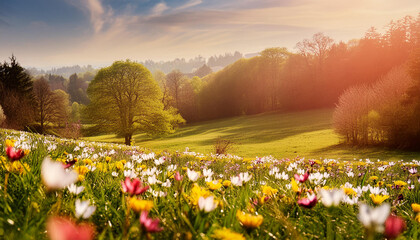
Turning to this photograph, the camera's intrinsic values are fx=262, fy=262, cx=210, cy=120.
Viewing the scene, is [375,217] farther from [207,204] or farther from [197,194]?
[197,194]

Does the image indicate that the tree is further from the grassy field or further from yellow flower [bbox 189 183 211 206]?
yellow flower [bbox 189 183 211 206]

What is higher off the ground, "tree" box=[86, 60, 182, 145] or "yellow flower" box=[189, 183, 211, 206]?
"tree" box=[86, 60, 182, 145]

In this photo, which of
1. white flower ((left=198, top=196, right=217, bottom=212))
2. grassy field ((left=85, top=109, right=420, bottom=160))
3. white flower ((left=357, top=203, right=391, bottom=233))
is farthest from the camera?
grassy field ((left=85, top=109, right=420, bottom=160))

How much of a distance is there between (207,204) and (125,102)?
115ft

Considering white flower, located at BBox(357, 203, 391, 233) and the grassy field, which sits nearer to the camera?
white flower, located at BBox(357, 203, 391, 233)

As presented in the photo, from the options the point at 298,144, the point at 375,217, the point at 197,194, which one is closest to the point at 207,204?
the point at 197,194

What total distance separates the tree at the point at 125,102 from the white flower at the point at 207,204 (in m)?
34.2

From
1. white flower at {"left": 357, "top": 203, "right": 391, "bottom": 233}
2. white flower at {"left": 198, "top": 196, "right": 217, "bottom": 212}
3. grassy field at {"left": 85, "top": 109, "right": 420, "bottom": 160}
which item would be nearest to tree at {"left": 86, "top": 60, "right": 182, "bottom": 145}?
grassy field at {"left": 85, "top": 109, "right": 420, "bottom": 160}

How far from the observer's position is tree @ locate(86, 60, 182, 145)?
112 ft

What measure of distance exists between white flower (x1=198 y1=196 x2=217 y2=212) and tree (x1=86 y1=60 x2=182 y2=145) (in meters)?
34.2

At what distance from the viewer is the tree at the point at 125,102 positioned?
3409 cm

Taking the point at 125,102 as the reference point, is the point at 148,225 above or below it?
below

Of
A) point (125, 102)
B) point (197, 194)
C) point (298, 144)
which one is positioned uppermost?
point (125, 102)

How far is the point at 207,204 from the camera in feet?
3.80
